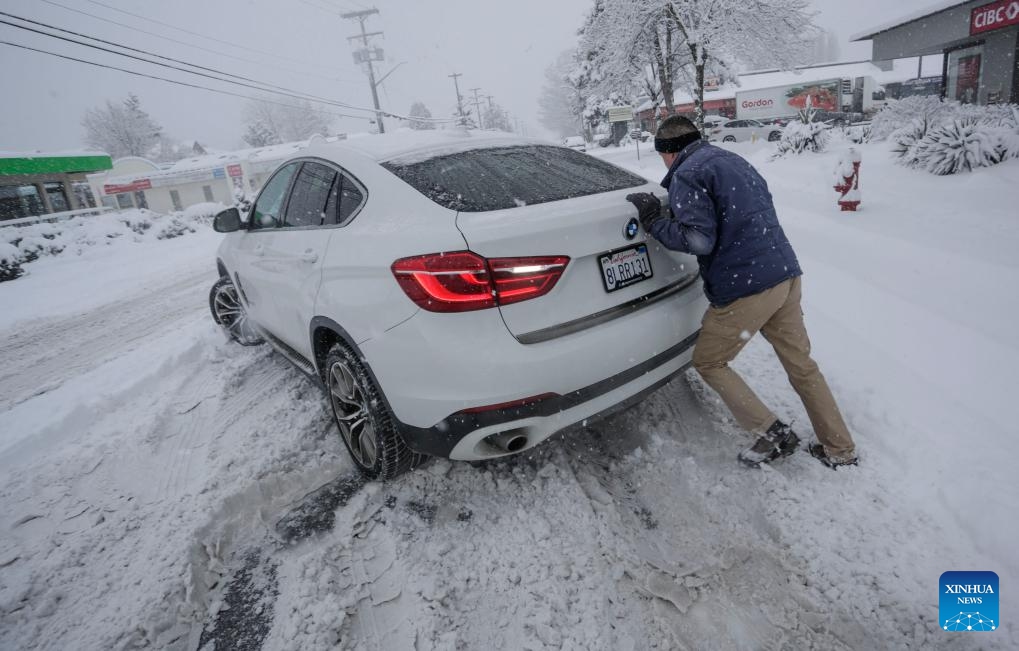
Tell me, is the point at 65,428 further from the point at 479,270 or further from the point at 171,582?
the point at 479,270

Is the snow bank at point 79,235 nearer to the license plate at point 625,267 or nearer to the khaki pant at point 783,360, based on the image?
the license plate at point 625,267

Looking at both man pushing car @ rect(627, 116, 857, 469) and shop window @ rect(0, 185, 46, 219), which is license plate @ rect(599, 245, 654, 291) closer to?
man pushing car @ rect(627, 116, 857, 469)

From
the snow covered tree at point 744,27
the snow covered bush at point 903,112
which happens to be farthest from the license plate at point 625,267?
the snow covered tree at point 744,27

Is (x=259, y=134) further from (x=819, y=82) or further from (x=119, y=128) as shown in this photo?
(x=819, y=82)

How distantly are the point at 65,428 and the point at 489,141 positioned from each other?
380cm

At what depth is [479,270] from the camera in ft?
6.30

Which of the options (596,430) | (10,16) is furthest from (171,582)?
(10,16)

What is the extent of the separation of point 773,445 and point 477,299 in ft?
5.49


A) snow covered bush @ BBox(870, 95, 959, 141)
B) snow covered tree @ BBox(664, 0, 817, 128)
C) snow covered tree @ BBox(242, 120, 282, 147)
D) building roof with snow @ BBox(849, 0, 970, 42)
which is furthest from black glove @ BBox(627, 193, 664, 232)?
snow covered tree @ BBox(242, 120, 282, 147)

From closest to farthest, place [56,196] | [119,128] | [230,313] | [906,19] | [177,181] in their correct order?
1. [230,313]
2. [906,19]
3. [56,196]
4. [177,181]
5. [119,128]

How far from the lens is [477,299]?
76.1 inches

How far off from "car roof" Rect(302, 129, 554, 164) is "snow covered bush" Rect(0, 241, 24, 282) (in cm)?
1388

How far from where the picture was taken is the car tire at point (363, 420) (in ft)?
7.79

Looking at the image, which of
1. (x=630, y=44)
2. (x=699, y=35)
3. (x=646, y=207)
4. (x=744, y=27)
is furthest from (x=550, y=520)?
(x=630, y=44)
